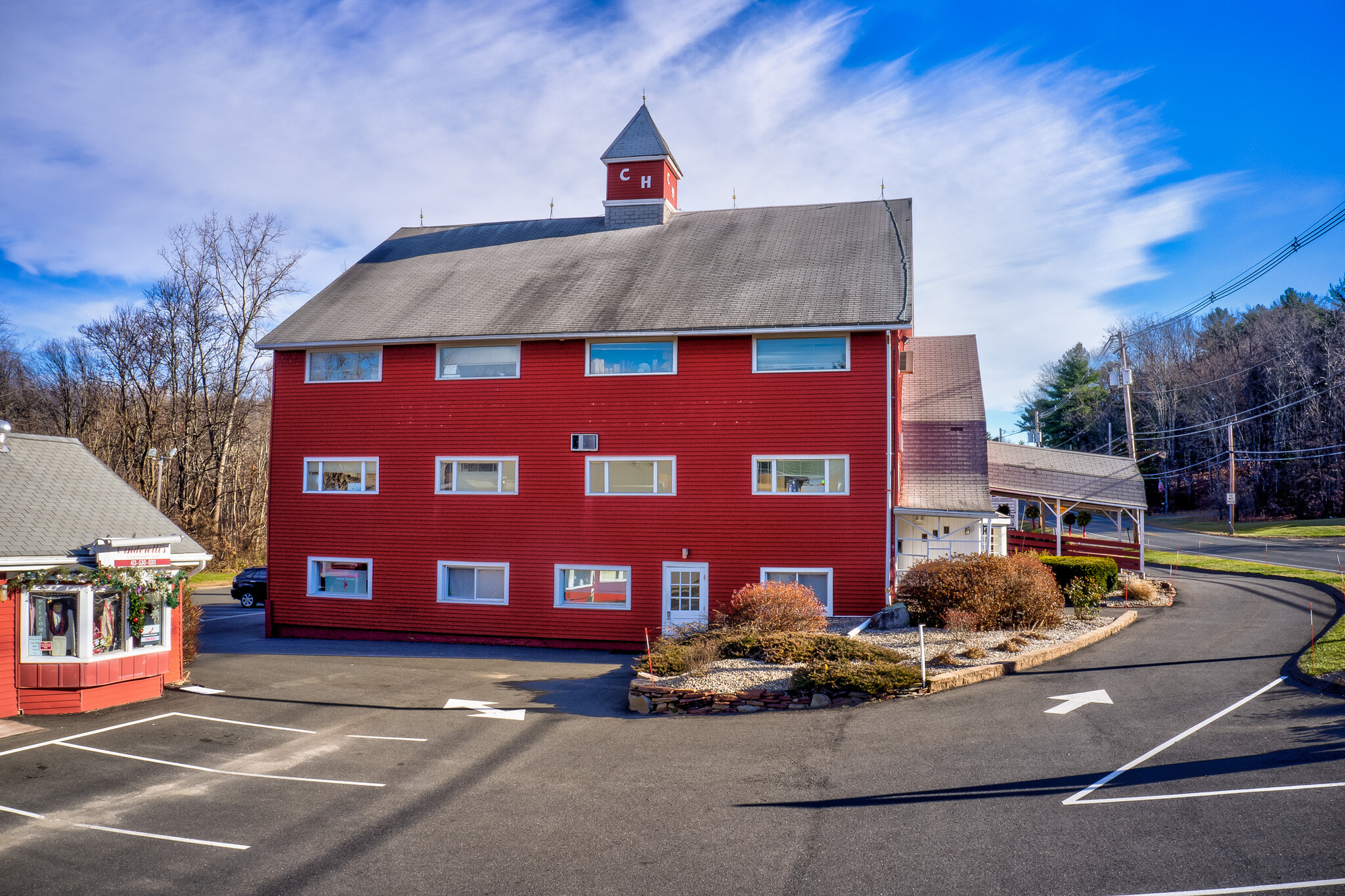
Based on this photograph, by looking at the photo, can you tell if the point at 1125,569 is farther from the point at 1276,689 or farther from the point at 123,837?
the point at 123,837

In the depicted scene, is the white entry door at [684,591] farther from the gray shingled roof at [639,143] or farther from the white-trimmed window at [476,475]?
the gray shingled roof at [639,143]

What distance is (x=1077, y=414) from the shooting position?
74.9m

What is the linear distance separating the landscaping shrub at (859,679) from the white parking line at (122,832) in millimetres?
8402

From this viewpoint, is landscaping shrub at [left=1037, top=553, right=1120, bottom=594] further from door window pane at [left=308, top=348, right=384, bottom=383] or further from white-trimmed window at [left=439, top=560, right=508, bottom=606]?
door window pane at [left=308, top=348, right=384, bottom=383]

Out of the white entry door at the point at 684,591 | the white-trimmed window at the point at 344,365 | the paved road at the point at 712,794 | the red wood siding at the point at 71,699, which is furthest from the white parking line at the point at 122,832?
the white-trimmed window at the point at 344,365

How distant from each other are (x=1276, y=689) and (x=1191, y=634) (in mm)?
5337

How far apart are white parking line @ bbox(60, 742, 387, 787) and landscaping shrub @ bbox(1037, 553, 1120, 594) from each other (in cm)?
1731

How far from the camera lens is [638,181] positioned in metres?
26.7

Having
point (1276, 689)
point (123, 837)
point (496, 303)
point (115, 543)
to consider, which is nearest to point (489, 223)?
point (496, 303)

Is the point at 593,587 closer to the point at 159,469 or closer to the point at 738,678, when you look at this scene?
the point at 738,678

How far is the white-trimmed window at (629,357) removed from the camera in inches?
821

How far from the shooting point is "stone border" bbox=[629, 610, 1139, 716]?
1299cm

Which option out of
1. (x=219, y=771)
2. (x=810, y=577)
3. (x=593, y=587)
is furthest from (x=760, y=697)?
(x=593, y=587)

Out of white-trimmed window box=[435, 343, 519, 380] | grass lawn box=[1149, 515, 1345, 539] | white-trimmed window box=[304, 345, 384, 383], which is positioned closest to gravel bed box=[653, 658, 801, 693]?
white-trimmed window box=[435, 343, 519, 380]
